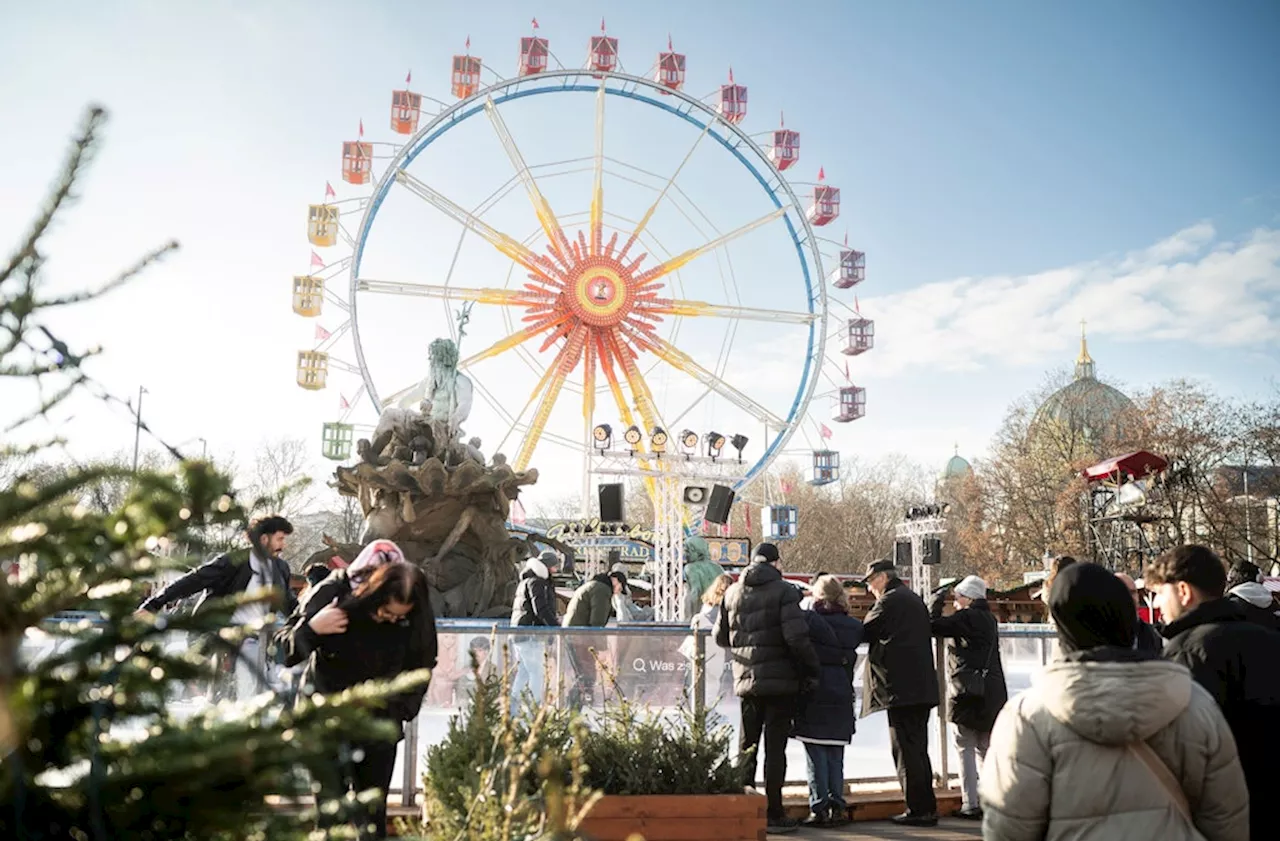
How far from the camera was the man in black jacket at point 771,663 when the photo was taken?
6500 millimetres

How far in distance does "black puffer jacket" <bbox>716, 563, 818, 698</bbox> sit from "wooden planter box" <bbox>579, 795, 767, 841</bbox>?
4.74 ft

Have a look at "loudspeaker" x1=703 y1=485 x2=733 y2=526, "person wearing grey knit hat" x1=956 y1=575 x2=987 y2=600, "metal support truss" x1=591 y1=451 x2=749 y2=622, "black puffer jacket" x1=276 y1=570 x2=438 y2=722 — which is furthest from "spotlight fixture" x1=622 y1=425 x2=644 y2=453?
"black puffer jacket" x1=276 y1=570 x2=438 y2=722

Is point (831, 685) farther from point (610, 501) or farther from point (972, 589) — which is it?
point (610, 501)

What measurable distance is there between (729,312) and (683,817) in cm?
2302

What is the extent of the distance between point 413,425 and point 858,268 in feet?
53.0

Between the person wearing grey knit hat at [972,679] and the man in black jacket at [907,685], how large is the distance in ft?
0.57

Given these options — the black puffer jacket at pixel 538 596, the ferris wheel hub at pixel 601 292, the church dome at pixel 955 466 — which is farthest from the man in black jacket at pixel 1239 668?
the church dome at pixel 955 466

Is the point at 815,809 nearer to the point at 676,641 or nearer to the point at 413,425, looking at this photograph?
the point at 676,641

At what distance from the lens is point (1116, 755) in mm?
2527

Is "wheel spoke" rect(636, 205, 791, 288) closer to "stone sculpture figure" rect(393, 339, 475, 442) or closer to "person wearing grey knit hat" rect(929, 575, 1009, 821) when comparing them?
"stone sculpture figure" rect(393, 339, 475, 442)

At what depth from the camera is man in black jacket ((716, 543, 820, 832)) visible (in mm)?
6500

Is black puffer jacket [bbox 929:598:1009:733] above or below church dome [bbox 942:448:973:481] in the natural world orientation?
below

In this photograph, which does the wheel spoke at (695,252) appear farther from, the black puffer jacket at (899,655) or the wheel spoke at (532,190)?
the black puffer jacket at (899,655)

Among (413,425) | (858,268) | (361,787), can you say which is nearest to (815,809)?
(361,787)
